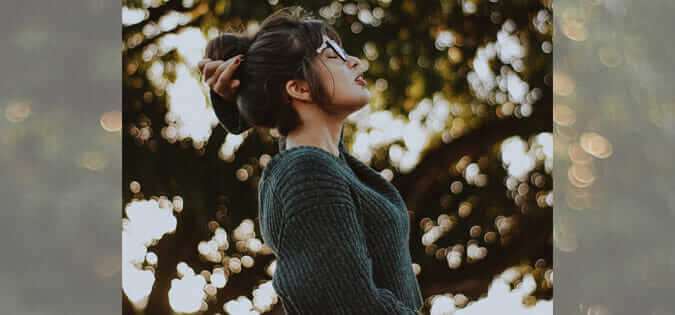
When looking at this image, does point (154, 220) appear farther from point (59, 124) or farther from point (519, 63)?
point (59, 124)

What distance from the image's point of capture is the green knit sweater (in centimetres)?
71

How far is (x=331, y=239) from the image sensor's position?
0.72 m

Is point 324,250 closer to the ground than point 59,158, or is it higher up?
closer to the ground

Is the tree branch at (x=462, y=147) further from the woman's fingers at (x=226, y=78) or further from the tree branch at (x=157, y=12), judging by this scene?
the woman's fingers at (x=226, y=78)

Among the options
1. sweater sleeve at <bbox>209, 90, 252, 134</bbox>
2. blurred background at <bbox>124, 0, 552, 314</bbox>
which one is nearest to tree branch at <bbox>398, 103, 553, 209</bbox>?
blurred background at <bbox>124, 0, 552, 314</bbox>

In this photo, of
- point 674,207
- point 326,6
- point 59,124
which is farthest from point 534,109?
point 59,124

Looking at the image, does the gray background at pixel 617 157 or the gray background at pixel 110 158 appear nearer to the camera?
A: the gray background at pixel 110 158

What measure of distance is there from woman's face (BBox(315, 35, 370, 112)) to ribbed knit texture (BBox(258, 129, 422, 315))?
0.08 metres

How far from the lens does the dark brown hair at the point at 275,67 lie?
2.78 feet

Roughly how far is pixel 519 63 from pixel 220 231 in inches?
51.1

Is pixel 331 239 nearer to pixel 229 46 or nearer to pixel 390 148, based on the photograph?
pixel 229 46

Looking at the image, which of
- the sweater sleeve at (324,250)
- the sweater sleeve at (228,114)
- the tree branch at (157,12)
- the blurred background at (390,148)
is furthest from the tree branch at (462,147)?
the sweater sleeve at (324,250)

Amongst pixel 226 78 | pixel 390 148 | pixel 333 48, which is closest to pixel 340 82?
pixel 333 48

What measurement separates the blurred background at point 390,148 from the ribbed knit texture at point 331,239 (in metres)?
1.43
